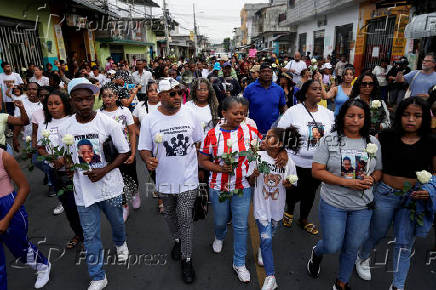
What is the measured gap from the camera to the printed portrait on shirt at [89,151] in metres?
2.81

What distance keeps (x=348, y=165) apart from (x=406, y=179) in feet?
1.80

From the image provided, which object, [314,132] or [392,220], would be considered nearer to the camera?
[392,220]

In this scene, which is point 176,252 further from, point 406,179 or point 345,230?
point 406,179

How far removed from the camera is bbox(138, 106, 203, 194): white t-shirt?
119 inches

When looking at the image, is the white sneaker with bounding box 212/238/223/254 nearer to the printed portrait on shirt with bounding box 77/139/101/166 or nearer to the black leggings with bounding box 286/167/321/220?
the black leggings with bounding box 286/167/321/220

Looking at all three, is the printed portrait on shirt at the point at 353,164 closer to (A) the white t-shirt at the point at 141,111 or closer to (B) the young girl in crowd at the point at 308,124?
(B) the young girl in crowd at the point at 308,124

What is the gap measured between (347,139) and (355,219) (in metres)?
A: 0.74

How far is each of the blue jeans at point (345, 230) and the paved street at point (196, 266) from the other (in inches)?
21.9

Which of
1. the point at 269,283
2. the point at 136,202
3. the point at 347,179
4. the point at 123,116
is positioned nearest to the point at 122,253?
the point at 136,202

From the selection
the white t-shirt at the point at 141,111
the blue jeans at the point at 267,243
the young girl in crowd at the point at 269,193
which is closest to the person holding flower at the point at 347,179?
the young girl in crowd at the point at 269,193

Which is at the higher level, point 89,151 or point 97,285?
point 89,151

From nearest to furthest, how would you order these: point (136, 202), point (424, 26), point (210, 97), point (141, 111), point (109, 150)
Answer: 1. point (109, 150)
2. point (210, 97)
3. point (136, 202)
4. point (141, 111)
5. point (424, 26)

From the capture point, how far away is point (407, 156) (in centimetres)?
254

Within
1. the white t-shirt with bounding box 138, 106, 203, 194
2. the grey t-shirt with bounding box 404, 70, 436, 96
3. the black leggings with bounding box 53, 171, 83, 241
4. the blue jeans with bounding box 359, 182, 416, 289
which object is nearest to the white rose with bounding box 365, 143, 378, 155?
the blue jeans with bounding box 359, 182, 416, 289
